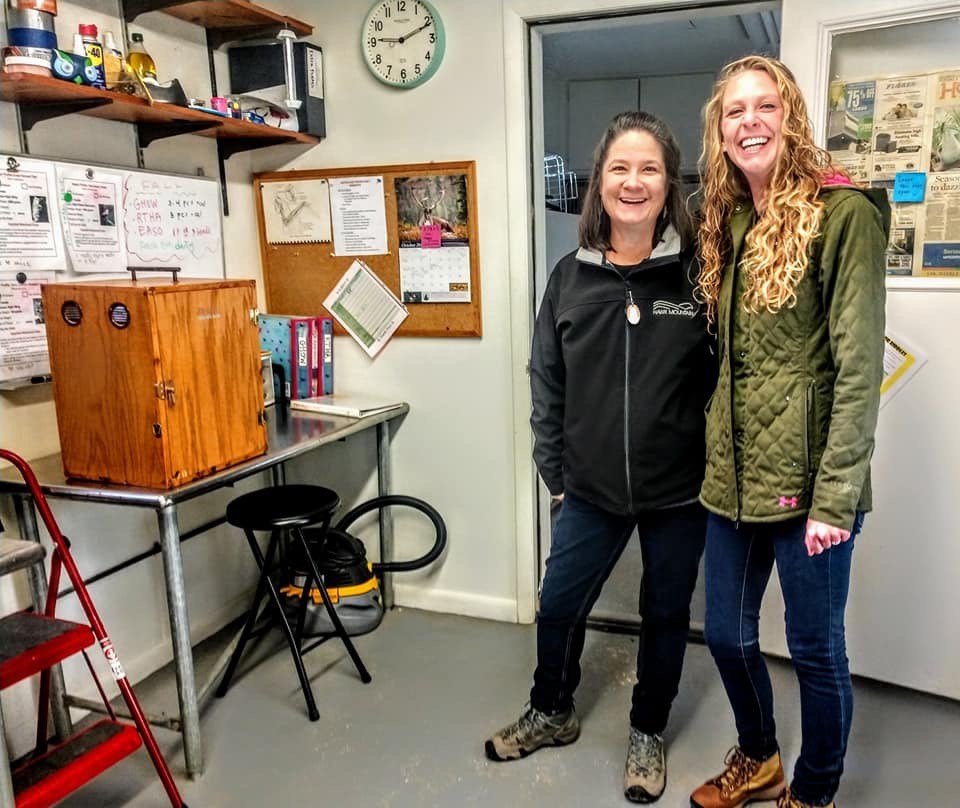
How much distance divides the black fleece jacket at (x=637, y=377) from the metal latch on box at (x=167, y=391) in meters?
0.92

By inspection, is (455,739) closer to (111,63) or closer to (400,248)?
(400,248)

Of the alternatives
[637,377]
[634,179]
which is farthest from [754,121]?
[637,377]

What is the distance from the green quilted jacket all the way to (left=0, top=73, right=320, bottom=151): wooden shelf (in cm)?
155

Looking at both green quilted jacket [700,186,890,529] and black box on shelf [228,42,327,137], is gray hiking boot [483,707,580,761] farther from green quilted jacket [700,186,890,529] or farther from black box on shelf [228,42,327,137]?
black box on shelf [228,42,327,137]

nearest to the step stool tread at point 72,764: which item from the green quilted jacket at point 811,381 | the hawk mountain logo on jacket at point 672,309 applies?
the green quilted jacket at point 811,381

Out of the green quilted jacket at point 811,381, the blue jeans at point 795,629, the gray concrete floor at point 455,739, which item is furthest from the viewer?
the gray concrete floor at point 455,739

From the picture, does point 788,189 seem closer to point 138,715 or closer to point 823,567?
point 823,567

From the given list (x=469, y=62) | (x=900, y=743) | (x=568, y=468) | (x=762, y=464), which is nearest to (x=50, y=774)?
(x=568, y=468)

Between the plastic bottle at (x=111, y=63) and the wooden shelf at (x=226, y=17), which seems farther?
the wooden shelf at (x=226, y=17)

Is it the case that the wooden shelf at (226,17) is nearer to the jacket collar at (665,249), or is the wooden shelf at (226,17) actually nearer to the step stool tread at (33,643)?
the jacket collar at (665,249)

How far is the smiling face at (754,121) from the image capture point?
4.98 feet

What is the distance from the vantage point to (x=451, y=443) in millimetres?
2883

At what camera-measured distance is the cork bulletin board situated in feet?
8.85


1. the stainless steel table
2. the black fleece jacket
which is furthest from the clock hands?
the stainless steel table
